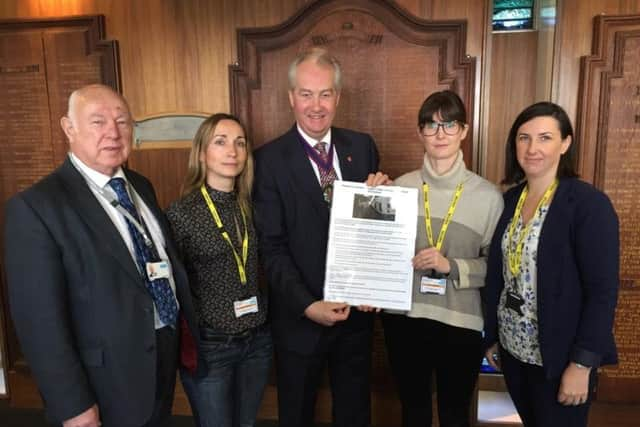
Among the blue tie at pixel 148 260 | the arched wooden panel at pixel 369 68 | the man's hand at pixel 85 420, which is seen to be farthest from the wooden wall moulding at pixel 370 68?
the man's hand at pixel 85 420

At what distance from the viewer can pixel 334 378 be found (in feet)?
6.63

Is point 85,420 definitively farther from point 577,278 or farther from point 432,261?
point 577,278

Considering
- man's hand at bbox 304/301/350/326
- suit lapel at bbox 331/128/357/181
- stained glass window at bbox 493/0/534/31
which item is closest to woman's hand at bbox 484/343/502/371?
man's hand at bbox 304/301/350/326

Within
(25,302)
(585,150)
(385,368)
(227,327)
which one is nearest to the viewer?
(25,302)

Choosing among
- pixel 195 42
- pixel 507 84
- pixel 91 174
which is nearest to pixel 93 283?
pixel 91 174

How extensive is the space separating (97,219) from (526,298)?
1496 mm

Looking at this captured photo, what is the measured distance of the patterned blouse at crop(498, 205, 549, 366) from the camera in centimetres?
158

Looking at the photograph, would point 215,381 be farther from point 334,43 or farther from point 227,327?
point 334,43

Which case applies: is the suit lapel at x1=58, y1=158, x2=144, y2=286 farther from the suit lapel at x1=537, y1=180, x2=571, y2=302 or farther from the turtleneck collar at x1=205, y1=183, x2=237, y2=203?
the suit lapel at x1=537, y1=180, x2=571, y2=302

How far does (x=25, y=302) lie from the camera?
134 cm

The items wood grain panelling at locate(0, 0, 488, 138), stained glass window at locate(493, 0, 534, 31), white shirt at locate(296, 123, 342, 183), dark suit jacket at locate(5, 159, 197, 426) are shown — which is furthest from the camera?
stained glass window at locate(493, 0, 534, 31)

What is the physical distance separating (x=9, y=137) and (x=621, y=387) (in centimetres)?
400

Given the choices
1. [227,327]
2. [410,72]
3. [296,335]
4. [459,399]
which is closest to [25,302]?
[227,327]

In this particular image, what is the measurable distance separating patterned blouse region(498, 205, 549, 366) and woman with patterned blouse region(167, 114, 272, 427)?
0.99 metres
